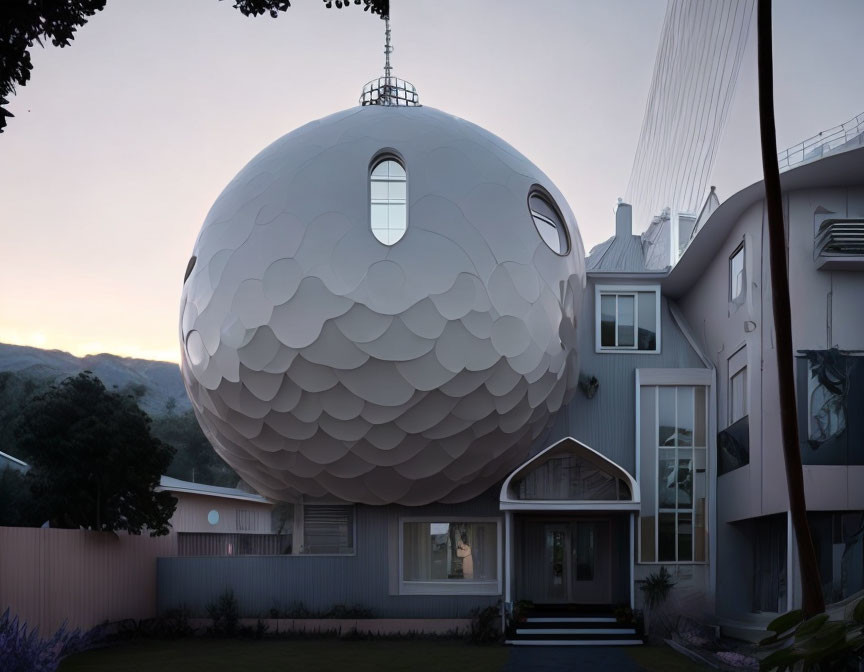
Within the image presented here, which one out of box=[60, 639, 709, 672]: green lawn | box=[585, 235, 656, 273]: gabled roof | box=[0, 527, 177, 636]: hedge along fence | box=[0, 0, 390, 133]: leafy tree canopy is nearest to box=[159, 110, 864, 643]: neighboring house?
box=[0, 527, 177, 636]: hedge along fence

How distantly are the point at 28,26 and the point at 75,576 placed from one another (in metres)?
15.3

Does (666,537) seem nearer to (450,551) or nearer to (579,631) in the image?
(579,631)

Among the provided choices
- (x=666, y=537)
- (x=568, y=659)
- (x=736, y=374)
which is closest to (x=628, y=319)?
(x=736, y=374)

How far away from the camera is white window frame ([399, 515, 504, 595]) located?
2458cm

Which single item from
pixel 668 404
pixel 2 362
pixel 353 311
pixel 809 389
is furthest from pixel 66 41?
pixel 2 362

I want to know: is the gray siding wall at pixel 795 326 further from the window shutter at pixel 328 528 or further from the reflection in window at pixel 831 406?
the window shutter at pixel 328 528

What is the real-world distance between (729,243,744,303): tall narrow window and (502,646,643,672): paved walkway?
8271 mm

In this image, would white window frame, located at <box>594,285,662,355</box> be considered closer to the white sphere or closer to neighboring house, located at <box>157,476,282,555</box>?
the white sphere

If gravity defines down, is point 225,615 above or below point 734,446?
below

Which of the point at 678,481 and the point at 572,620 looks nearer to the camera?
the point at 572,620

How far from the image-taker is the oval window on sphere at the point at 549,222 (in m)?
23.5

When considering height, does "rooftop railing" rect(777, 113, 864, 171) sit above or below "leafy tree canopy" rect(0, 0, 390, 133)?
above

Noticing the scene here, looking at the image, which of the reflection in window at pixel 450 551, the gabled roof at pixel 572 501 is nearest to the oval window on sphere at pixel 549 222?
the gabled roof at pixel 572 501

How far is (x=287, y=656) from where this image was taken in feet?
65.4
